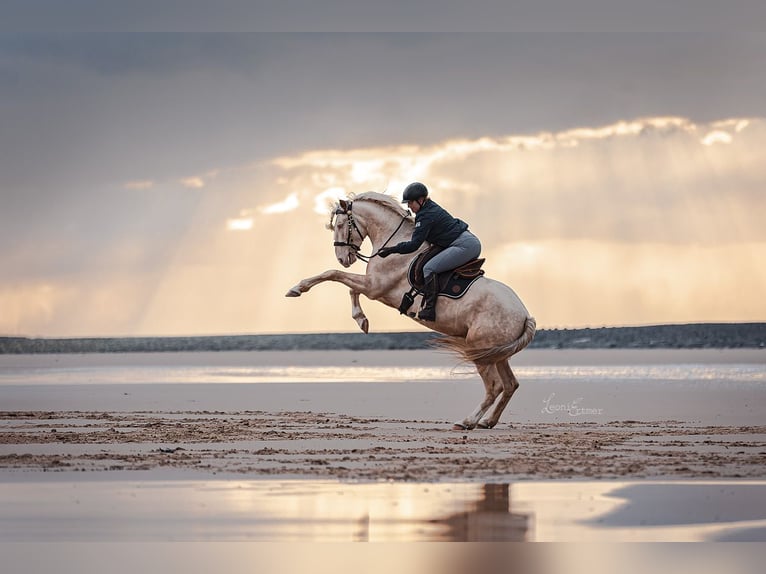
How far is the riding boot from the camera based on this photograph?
15.3 meters

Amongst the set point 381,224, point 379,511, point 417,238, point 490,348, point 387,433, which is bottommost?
point 379,511

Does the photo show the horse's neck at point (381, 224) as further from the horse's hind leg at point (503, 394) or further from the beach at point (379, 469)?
the horse's hind leg at point (503, 394)

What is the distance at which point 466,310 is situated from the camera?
15.5 metres

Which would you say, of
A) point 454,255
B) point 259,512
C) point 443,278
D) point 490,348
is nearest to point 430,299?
point 443,278

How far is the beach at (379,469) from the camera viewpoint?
8.65 m

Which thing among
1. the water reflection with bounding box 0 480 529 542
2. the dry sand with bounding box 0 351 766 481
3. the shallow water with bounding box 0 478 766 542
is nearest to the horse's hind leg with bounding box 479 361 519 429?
the dry sand with bounding box 0 351 766 481

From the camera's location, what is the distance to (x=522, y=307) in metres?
15.7

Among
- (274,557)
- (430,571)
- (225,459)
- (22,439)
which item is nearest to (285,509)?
(274,557)

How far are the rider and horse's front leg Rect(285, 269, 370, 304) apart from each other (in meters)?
0.63

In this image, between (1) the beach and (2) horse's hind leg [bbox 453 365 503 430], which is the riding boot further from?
(2) horse's hind leg [bbox 453 365 503 430]

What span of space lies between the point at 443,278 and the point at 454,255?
36 cm

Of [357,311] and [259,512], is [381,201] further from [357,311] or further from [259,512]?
[259,512]

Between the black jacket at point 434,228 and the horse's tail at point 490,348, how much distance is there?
1241 mm

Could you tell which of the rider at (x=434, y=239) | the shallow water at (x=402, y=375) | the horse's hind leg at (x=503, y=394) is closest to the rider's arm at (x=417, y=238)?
the rider at (x=434, y=239)
